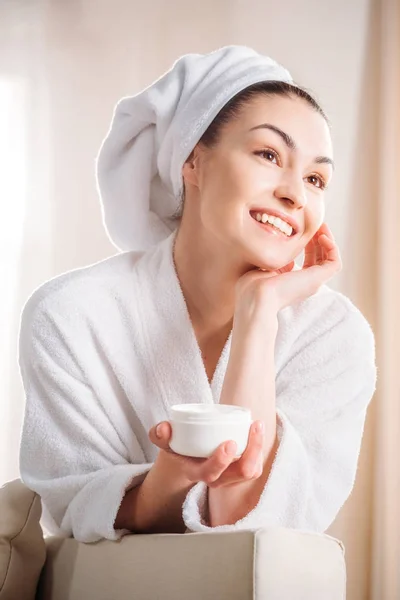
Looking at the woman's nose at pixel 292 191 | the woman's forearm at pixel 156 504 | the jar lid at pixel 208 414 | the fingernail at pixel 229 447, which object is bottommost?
the woman's forearm at pixel 156 504

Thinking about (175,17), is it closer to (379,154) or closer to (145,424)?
(379,154)

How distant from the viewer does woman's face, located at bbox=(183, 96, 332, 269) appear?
4.50 feet

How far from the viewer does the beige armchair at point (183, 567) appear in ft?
3.07

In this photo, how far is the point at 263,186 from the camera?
4.50 feet

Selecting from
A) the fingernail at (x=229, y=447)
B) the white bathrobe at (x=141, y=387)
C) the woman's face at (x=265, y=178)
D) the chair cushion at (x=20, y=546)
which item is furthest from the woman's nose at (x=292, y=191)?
the chair cushion at (x=20, y=546)

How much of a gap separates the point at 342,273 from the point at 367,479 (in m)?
0.65

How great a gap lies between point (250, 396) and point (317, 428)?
0.18 metres

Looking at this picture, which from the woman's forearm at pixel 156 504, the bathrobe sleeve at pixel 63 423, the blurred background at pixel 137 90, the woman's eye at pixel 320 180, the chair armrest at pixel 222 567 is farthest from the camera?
the blurred background at pixel 137 90

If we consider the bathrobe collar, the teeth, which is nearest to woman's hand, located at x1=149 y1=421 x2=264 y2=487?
the bathrobe collar

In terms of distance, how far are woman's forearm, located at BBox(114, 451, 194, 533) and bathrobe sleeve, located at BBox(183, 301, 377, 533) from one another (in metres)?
0.03

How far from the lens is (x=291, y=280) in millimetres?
1416

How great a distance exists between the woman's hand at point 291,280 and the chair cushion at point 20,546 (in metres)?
0.49

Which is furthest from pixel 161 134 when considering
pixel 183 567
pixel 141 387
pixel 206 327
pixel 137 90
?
pixel 137 90

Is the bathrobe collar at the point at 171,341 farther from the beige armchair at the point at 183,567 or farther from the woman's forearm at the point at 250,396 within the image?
the beige armchair at the point at 183,567
